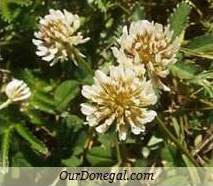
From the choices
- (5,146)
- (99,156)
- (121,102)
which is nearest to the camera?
(121,102)

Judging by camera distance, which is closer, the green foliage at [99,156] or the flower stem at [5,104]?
the flower stem at [5,104]

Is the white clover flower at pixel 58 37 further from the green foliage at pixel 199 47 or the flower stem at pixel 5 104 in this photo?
the green foliage at pixel 199 47

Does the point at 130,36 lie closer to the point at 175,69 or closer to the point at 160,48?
the point at 160,48

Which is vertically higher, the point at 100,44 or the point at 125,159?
the point at 100,44

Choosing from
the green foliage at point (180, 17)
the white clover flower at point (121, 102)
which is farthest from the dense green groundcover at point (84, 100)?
the white clover flower at point (121, 102)

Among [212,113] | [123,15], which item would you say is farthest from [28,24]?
[212,113]

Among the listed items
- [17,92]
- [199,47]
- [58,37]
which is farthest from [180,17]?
[17,92]

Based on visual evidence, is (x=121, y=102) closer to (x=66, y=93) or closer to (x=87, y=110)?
(x=87, y=110)
